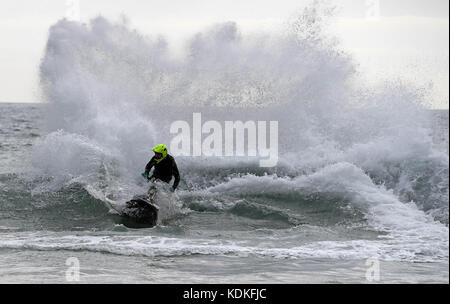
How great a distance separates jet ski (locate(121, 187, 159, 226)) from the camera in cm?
1084

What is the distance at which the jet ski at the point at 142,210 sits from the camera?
10836mm

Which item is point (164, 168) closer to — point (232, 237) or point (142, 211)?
point (142, 211)

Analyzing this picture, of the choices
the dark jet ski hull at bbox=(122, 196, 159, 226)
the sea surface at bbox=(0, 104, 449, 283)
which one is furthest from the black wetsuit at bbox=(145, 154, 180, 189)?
the dark jet ski hull at bbox=(122, 196, 159, 226)

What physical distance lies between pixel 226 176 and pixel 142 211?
686 cm

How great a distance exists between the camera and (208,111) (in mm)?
22359

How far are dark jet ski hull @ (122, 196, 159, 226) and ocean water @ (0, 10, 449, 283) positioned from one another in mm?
286

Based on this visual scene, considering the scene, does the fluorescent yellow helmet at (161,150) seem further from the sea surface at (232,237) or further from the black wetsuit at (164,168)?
the sea surface at (232,237)

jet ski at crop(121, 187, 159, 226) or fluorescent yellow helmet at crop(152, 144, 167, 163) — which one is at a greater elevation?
fluorescent yellow helmet at crop(152, 144, 167, 163)

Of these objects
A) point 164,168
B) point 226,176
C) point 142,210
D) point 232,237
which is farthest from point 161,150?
point 226,176

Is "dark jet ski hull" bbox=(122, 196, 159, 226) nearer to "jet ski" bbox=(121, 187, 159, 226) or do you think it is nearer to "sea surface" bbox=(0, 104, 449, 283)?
"jet ski" bbox=(121, 187, 159, 226)

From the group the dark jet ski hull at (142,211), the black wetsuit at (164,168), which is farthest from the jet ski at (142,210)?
the black wetsuit at (164,168)

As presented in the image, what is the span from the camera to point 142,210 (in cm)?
1098

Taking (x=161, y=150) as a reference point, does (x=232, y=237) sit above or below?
below
